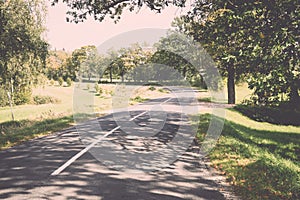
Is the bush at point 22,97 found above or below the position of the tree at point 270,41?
below

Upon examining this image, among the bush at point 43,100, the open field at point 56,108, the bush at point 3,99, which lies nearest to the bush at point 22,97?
the bush at point 43,100

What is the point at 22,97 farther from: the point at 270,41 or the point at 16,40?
the point at 270,41

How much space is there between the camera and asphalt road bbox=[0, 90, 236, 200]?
5586mm

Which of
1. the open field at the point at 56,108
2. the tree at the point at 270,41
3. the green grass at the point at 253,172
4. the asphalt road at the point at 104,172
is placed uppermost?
the tree at the point at 270,41

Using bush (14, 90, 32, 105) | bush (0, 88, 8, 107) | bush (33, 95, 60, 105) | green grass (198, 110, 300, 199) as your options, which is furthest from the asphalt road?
bush (33, 95, 60, 105)

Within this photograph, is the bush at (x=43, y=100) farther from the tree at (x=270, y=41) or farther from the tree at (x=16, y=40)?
the tree at (x=270, y=41)

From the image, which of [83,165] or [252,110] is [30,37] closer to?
[83,165]

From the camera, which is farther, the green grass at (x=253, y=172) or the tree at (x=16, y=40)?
the tree at (x=16, y=40)

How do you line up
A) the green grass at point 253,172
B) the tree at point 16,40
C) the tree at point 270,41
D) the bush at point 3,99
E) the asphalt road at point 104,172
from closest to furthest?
the asphalt road at point 104,172, the green grass at point 253,172, the tree at point 270,41, the tree at point 16,40, the bush at point 3,99

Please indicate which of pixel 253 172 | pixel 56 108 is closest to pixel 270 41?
pixel 253 172

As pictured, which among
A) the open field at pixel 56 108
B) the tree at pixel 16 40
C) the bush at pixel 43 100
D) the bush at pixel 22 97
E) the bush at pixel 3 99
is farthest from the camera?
the bush at pixel 43 100

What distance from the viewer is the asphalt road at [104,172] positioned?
5.59 meters

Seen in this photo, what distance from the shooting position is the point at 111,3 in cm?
1377

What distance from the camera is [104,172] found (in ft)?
22.9
